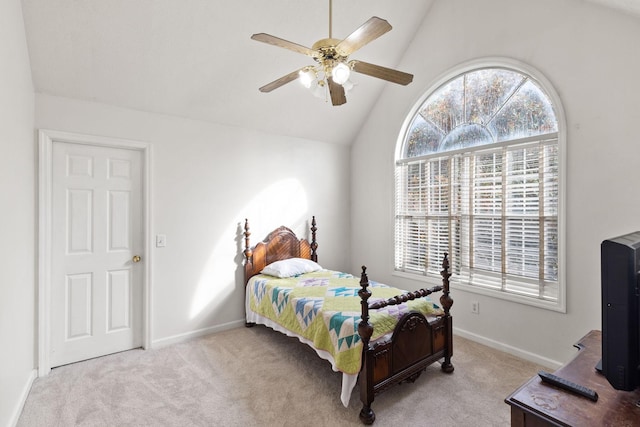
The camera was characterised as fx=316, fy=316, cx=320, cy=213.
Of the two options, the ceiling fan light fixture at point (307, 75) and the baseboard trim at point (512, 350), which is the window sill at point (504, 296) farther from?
the ceiling fan light fixture at point (307, 75)

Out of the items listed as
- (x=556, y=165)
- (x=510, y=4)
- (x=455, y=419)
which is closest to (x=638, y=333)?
(x=455, y=419)

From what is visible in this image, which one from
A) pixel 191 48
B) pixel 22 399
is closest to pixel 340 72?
pixel 191 48

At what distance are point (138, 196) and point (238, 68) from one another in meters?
1.63

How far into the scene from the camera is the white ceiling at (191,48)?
2.45 meters

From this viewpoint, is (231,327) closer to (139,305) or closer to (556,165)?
(139,305)

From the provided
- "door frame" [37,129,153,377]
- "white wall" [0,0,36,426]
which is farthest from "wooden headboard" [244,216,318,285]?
"white wall" [0,0,36,426]

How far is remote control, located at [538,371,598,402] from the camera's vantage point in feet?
3.64

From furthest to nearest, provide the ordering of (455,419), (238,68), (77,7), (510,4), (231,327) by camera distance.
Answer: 1. (231,327)
2. (238,68)
3. (510,4)
4. (77,7)
5. (455,419)

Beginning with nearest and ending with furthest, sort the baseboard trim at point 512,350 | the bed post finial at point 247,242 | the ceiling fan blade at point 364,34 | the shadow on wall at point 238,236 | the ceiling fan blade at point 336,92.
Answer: the ceiling fan blade at point 364,34
the ceiling fan blade at point 336,92
the baseboard trim at point 512,350
the shadow on wall at point 238,236
the bed post finial at point 247,242

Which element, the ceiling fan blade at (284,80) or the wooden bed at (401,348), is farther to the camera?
the ceiling fan blade at (284,80)

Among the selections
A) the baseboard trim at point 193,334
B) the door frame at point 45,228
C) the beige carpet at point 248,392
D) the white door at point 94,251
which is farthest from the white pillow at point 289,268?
the door frame at point 45,228

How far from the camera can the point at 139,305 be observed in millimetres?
3201

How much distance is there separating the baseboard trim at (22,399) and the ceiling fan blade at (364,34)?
3114 millimetres

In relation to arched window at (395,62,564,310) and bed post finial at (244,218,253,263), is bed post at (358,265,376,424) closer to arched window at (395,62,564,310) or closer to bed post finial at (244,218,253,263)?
arched window at (395,62,564,310)
